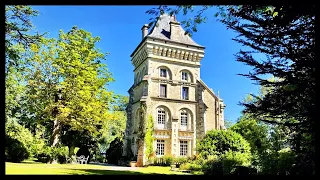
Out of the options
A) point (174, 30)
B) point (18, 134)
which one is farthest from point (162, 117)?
A: point (18, 134)

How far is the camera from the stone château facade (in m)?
28.4

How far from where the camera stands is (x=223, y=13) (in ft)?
34.3

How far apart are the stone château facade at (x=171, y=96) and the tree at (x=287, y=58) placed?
18097 mm

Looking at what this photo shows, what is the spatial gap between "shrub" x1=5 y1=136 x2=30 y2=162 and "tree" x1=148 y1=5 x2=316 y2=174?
516 inches

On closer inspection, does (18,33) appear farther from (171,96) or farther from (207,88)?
(207,88)

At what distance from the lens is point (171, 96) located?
29547mm

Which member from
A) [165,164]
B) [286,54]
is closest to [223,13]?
[286,54]

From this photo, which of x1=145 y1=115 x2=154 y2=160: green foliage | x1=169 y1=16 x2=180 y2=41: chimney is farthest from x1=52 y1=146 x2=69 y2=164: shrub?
x1=169 y1=16 x2=180 y2=41: chimney

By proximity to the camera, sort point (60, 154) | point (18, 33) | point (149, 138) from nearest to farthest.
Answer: point (18, 33) → point (60, 154) → point (149, 138)

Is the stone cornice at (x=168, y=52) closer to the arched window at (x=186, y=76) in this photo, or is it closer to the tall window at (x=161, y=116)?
the arched window at (x=186, y=76)

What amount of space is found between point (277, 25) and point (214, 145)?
15.2 meters

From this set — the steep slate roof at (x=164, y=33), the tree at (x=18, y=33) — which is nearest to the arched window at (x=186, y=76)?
the steep slate roof at (x=164, y=33)

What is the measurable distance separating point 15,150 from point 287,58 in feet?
49.8
